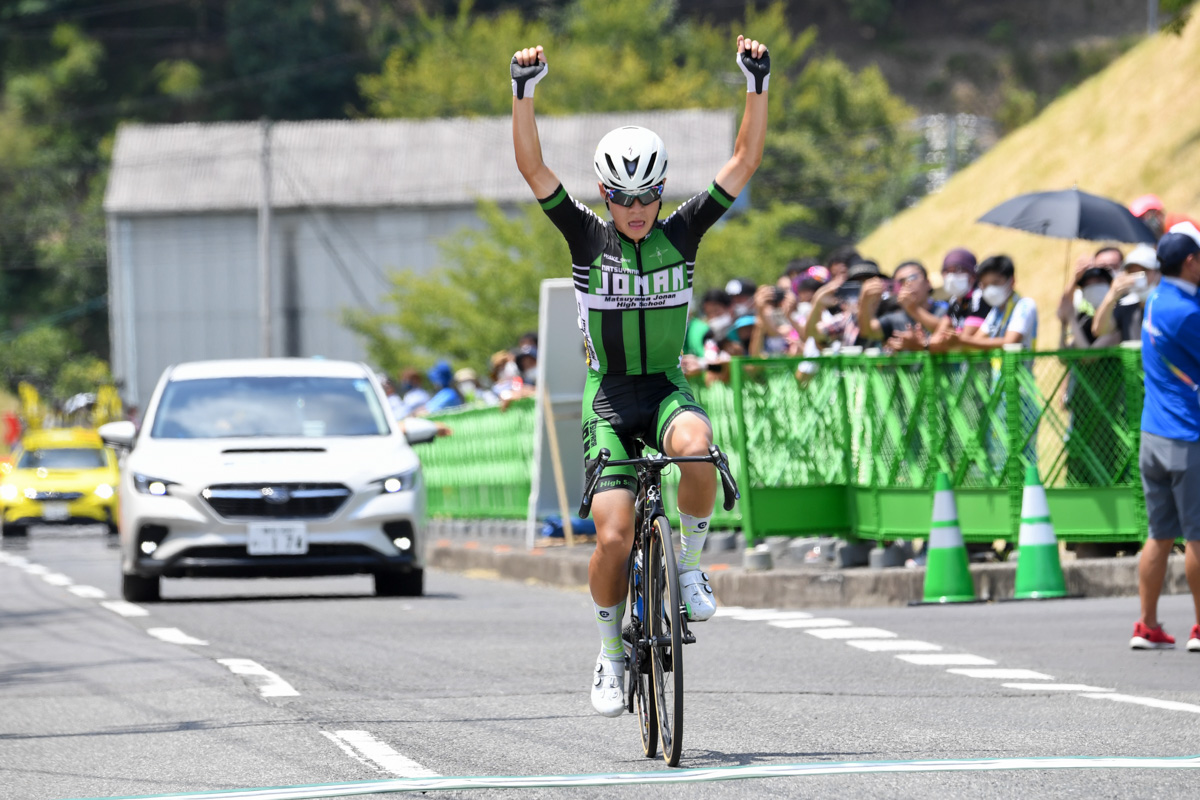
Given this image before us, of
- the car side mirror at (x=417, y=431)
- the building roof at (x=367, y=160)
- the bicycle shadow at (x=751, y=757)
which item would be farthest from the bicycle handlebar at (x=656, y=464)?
the building roof at (x=367, y=160)

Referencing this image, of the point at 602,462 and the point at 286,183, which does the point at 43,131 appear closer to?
the point at 286,183

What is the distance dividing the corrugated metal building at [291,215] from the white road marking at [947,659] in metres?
58.7

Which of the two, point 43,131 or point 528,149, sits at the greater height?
point 43,131

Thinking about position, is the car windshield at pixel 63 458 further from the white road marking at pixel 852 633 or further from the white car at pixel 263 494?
the white road marking at pixel 852 633

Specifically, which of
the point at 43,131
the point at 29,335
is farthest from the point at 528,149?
the point at 43,131

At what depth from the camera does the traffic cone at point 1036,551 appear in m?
13.1

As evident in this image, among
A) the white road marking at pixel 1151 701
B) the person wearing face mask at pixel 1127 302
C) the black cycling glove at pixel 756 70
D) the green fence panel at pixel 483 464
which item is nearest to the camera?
the black cycling glove at pixel 756 70

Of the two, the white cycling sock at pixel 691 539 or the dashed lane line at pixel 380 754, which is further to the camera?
the white cycling sock at pixel 691 539

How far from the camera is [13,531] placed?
32.5m

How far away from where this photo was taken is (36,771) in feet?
23.4

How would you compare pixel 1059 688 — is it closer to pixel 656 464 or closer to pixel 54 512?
pixel 656 464

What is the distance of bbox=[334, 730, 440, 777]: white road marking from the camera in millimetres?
6738

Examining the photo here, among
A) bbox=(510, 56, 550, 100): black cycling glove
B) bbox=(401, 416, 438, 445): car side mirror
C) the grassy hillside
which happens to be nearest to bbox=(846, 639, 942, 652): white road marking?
bbox=(510, 56, 550, 100): black cycling glove

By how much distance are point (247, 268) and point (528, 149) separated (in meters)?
65.5
